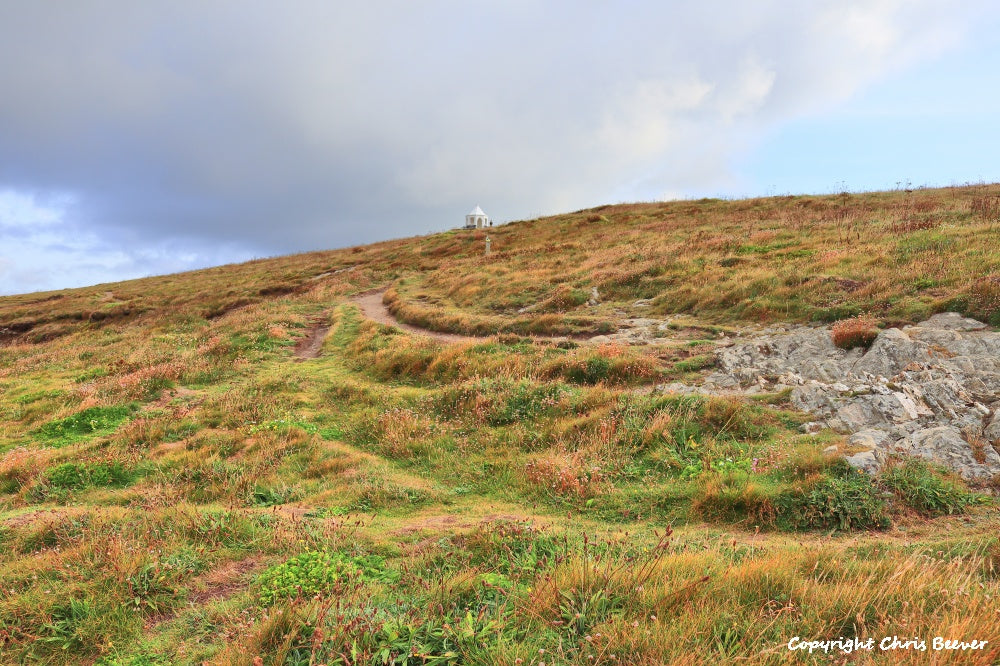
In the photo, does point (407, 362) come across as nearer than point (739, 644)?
No

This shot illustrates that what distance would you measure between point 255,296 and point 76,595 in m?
35.9

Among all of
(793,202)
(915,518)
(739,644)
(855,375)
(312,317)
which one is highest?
(793,202)

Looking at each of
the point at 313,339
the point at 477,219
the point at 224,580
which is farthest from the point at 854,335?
the point at 477,219

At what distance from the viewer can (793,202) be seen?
39.2 meters

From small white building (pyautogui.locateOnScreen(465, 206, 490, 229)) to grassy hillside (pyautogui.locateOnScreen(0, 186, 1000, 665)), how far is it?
6260 centimetres

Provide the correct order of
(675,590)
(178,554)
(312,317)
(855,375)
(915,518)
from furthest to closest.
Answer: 1. (312,317)
2. (855,375)
3. (915,518)
4. (178,554)
5. (675,590)

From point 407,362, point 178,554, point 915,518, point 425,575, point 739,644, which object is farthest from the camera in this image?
point 407,362

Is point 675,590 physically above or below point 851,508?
above

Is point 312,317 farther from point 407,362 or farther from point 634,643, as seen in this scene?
point 634,643

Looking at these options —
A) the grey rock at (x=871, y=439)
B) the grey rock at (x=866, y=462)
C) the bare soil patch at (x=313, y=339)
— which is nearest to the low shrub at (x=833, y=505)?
the grey rock at (x=866, y=462)

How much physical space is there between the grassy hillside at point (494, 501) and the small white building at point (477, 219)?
6260 centimetres

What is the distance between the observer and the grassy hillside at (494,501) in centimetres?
357

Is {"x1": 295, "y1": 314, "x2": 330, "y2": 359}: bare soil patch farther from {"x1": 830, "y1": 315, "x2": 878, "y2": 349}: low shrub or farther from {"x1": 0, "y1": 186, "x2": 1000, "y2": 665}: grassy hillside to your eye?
{"x1": 830, "y1": 315, "x2": 878, "y2": 349}: low shrub

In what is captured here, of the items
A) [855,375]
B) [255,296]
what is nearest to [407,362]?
[855,375]
